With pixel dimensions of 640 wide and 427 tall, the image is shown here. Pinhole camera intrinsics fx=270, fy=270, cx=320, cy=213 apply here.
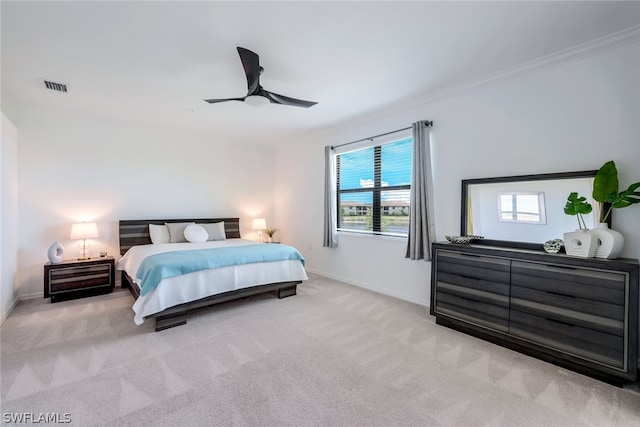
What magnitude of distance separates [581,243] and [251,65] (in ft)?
10.4

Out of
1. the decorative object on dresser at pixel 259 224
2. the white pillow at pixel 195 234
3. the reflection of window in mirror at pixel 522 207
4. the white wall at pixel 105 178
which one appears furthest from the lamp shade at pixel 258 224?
the reflection of window in mirror at pixel 522 207

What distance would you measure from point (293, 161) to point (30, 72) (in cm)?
391

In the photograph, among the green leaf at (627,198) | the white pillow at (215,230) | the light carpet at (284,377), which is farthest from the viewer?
the white pillow at (215,230)

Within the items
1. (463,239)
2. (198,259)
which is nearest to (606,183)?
(463,239)

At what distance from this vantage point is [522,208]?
9.02ft

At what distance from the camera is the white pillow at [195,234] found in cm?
461

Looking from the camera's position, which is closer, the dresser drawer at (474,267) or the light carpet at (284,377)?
the light carpet at (284,377)

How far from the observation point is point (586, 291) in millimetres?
2094

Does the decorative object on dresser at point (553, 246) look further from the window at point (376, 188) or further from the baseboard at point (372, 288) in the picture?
the window at point (376, 188)

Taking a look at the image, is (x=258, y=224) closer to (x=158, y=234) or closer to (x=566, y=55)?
(x=158, y=234)

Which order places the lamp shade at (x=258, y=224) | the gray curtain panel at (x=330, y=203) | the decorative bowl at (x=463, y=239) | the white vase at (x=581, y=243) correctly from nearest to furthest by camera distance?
the white vase at (x=581, y=243)
the decorative bowl at (x=463, y=239)
the gray curtain panel at (x=330, y=203)
the lamp shade at (x=258, y=224)

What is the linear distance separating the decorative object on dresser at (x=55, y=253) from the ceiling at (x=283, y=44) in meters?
1.90

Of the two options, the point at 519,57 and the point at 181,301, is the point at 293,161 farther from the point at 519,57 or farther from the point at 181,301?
the point at 519,57

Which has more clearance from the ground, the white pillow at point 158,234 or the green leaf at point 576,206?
the green leaf at point 576,206
